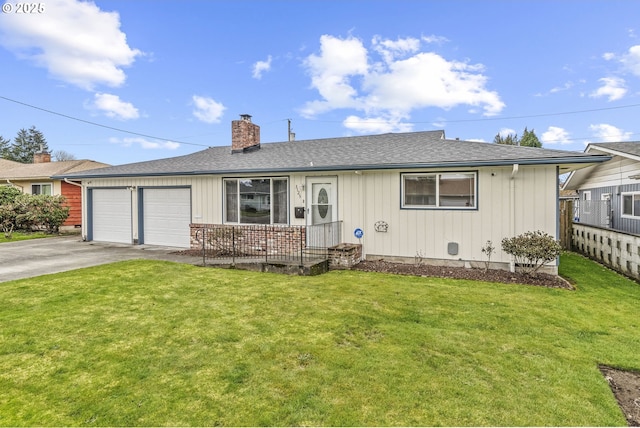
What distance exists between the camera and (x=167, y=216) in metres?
12.1

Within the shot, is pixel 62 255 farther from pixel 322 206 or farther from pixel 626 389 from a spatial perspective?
pixel 626 389

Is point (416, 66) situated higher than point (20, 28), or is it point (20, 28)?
point (416, 66)

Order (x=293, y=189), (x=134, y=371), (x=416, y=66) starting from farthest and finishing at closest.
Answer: (x=416, y=66) → (x=293, y=189) → (x=134, y=371)

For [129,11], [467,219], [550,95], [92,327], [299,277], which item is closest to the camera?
[92,327]

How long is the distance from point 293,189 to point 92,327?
6.33m

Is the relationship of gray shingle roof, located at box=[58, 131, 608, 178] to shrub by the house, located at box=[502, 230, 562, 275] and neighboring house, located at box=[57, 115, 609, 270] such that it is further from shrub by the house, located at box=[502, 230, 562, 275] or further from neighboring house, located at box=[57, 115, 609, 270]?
shrub by the house, located at box=[502, 230, 562, 275]

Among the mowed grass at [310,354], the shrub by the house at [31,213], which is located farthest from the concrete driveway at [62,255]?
the shrub by the house at [31,213]

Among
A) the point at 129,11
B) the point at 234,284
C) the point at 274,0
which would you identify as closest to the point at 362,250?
the point at 234,284

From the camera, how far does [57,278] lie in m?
7.14

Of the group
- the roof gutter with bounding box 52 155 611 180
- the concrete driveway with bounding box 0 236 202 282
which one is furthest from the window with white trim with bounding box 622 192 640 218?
the concrete driveway with bounding box 0 236 202 282

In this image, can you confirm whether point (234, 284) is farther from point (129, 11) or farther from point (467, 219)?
point (129, 11)

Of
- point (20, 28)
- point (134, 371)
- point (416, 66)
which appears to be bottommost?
point (134, 371)

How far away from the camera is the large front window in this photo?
403 inches

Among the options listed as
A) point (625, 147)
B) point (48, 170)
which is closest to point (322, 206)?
point (625, 147)
